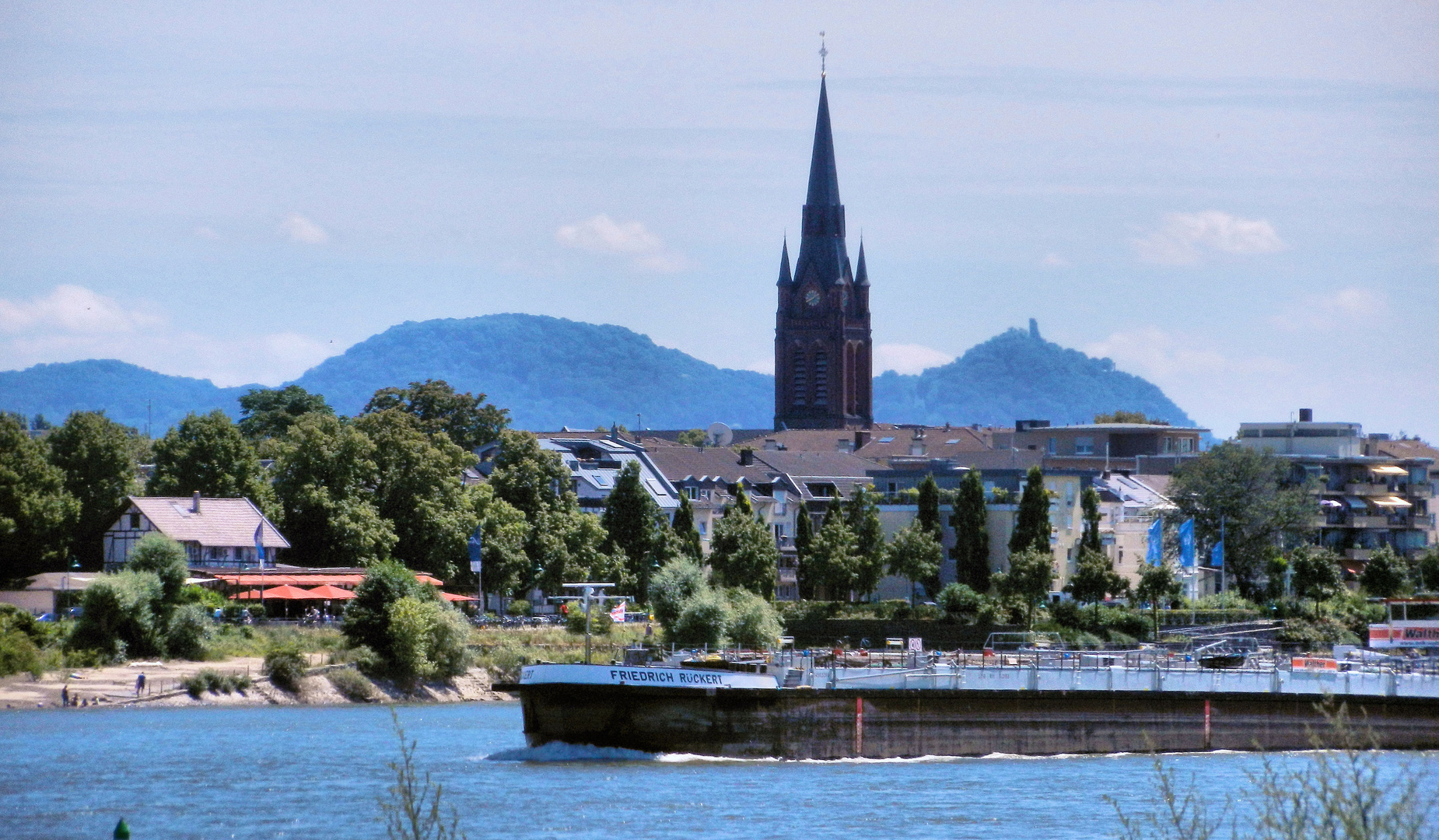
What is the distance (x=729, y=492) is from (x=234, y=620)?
5630 centimetres

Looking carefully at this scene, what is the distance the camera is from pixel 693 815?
1700 inches

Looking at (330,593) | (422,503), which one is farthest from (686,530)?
(330,593)

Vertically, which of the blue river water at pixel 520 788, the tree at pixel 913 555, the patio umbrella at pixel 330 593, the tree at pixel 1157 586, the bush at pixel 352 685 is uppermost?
the tree at pixel 913 555

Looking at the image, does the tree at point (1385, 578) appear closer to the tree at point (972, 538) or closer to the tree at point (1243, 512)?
the tree at point (1243, 512)

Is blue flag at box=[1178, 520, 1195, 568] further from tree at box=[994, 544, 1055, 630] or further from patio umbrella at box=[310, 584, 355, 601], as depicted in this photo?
patio umbrella at box=[310, 584, 355, 601]

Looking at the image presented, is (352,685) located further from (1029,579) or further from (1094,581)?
(1094,581)

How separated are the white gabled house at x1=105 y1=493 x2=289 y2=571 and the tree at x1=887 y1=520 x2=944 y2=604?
35.1m

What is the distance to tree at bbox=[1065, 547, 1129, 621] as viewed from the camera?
10631 centimetres

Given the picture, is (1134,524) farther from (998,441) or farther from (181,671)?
(181,671)

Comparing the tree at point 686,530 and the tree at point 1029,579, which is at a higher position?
the tree at point 686,530

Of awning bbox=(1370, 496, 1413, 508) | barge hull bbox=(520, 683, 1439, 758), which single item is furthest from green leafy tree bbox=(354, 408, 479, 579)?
awning bbox=(1370, 496, 1413, 508)

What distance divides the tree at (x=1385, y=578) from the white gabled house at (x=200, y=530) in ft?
203

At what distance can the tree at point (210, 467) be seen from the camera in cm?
10544

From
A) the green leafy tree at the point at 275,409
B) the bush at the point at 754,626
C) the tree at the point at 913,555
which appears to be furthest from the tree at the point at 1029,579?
the green leafy tree at the point at 275,409
